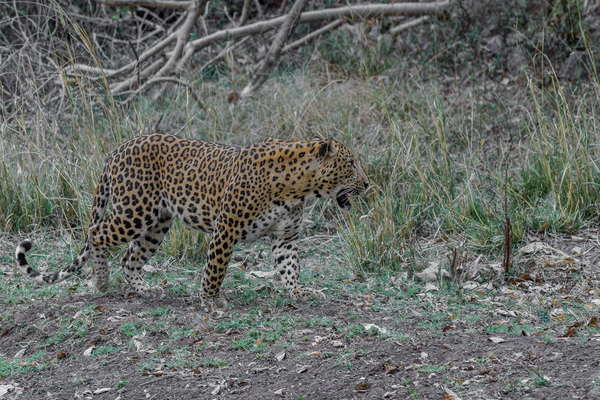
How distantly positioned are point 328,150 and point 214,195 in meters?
0.98

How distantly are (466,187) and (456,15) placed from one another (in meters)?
5.23

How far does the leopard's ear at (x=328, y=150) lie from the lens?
15.5 feet

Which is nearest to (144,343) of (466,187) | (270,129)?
(466,187)

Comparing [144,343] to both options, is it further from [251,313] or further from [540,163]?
[540,163]

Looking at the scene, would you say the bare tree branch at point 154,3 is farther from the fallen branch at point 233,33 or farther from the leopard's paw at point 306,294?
the leopard's paw at point 306,294

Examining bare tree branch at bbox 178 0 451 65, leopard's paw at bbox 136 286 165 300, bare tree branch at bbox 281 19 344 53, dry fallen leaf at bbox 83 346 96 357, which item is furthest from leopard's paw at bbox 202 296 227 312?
bare tree branch at bbox 281 19 344 53

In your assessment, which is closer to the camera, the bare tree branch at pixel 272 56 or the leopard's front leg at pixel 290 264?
the leopard's front leg at pixel 290 264

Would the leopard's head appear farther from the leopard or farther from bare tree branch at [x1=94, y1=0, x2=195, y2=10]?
bare tree branch at [x1=94, y1=0, x2=195, y2=10]

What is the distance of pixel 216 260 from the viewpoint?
4953 millimetres

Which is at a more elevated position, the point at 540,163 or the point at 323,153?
the point at 323,153

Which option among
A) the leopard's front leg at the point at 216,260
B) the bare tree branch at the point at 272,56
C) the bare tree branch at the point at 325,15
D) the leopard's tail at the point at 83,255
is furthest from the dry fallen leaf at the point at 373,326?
the bare tree branch at the point at 325,15

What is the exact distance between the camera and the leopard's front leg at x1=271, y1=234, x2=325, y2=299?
5.33 metres

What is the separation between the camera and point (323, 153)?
4.79 metres

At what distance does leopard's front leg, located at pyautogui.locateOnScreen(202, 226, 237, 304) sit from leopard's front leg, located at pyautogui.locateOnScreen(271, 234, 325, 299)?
526 mm
